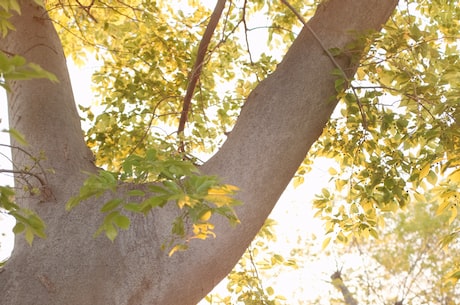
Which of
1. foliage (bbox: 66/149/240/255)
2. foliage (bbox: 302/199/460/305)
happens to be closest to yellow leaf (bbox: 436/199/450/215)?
foliage (bbox: 66/149/240/255)

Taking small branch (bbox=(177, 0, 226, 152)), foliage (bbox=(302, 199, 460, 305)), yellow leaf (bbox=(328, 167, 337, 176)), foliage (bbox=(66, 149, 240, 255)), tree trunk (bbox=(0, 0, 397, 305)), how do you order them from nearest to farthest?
1. foliage (bbox=(66, 149, 240, 255))
2. tree trunk (bbox=(0, 0, 397, 305))
3. small branch (bbox=(177, 0, 226, 152))
4. yellow leaf (bbox=(328, 167, 337, 176))
5. foliage (bbox=(302, 199, 460, 305))

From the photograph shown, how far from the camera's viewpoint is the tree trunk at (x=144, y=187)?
2174 millimetres

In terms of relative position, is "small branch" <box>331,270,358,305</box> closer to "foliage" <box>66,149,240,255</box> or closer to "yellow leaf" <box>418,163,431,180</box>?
"yellow leaf" <box>418,163,431,180</box>

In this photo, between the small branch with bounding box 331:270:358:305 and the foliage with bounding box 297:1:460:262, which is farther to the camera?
the small branch with bounding box 331:270:358:305

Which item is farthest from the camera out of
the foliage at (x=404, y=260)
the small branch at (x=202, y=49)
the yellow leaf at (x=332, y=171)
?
the foliage at (x=404, y=260)

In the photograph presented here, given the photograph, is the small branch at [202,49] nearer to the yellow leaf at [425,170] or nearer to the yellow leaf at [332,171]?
the yellow leaf at [332,171]

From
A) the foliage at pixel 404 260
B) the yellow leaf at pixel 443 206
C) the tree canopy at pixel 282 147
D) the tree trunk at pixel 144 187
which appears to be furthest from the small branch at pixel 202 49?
the foliage at pixel 404 260

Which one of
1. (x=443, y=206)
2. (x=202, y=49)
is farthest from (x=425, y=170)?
(x=202, y=49)

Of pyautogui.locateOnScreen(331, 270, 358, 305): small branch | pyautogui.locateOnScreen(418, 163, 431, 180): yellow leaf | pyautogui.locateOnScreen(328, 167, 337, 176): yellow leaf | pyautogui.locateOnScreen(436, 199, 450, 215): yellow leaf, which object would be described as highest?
pyautogui.locateOnScreen(331, 270, 358, 305): small branch

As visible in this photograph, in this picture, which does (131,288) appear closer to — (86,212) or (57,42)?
(86,212)

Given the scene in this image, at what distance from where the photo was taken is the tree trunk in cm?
217

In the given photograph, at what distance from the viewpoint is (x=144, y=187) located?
246cm

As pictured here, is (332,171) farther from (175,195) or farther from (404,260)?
(404,260)

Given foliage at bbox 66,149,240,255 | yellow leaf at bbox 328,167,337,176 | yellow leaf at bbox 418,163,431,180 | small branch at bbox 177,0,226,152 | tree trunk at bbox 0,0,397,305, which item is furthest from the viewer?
yellow leaf at bbox 328,167,337,176
